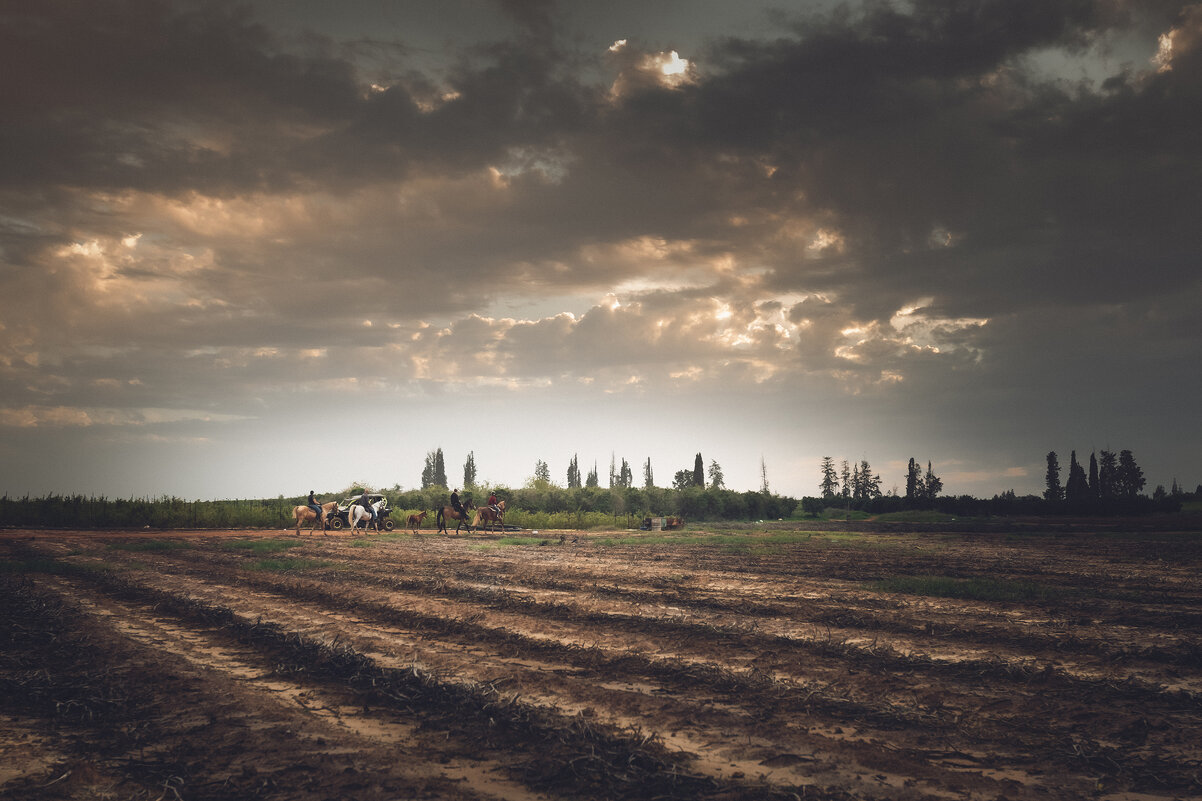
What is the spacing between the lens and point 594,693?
6324 mm

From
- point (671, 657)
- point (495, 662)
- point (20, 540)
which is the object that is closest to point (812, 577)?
point (671, 657)

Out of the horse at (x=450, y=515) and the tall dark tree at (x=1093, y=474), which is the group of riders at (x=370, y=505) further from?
the tall dark tree at (x=1093, y=474)

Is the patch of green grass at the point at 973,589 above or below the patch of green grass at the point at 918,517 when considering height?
above

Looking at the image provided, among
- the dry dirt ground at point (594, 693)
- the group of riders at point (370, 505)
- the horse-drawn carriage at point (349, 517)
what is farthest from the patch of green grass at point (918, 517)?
the dry dirt ground at point (594, 693)

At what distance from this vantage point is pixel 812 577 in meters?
15.4

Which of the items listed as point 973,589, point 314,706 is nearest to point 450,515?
point 973,589

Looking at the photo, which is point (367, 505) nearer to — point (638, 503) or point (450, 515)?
point (450, 515)

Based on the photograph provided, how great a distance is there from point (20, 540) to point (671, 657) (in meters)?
32.9

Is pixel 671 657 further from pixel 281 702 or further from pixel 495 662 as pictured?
pixel 281 702

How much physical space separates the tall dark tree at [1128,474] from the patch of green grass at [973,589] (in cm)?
10321

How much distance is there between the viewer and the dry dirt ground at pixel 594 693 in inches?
178

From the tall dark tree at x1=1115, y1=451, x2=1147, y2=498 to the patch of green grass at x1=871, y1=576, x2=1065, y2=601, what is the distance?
103 meters

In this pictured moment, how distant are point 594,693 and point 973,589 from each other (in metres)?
10.3

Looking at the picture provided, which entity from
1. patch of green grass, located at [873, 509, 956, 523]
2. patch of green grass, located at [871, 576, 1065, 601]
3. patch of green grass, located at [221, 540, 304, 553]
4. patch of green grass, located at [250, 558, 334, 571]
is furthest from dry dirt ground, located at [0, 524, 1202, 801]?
patch of green grass, located at [873, 509, 956, 523]
